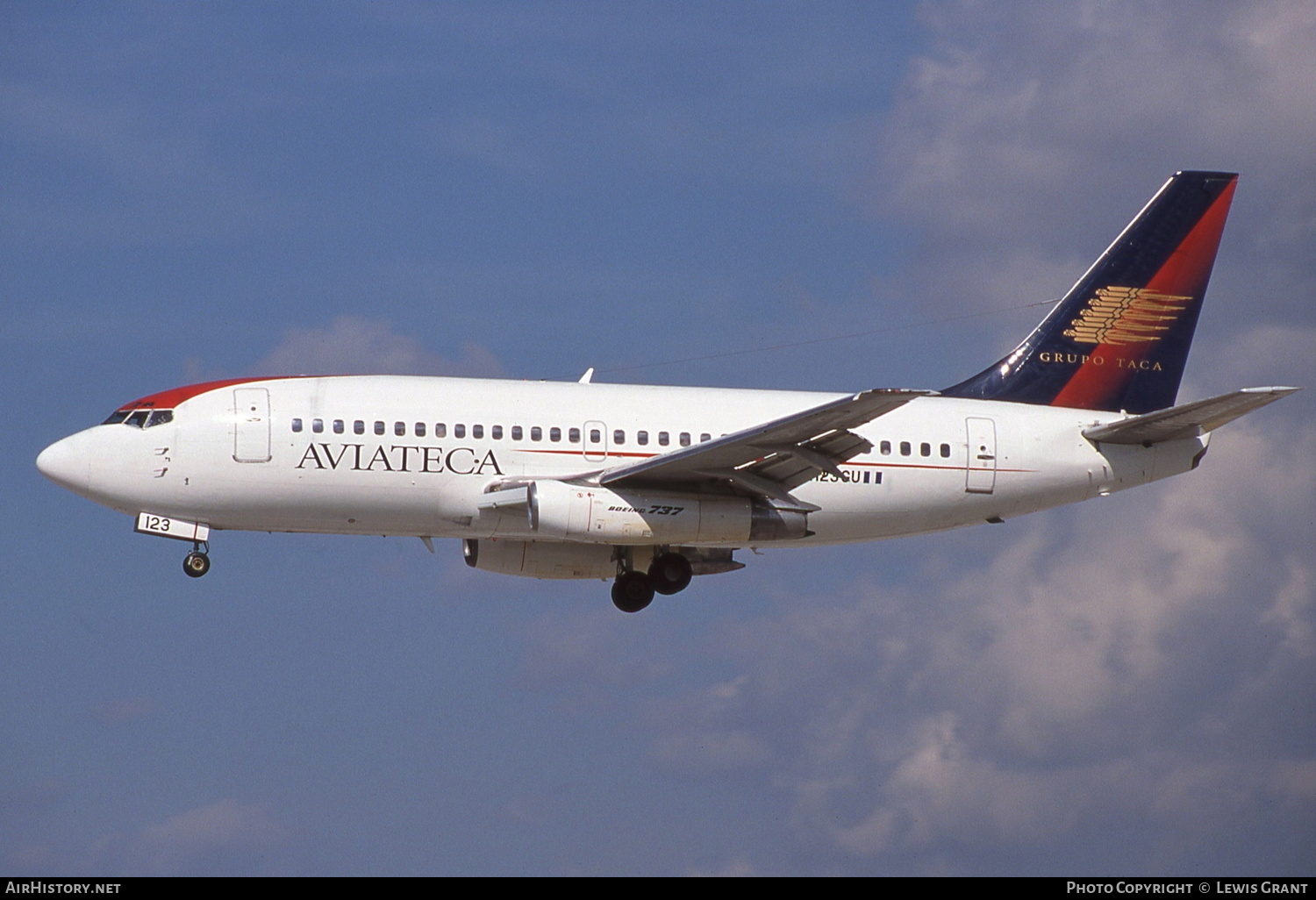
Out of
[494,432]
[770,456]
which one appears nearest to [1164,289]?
[770,456]

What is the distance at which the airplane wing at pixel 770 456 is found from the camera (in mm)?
36438

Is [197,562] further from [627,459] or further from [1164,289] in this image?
[1164,289]

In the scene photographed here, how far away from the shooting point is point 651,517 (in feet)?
129

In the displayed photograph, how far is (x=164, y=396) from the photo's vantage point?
1554 inches

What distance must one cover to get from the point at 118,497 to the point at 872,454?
55.6 ft

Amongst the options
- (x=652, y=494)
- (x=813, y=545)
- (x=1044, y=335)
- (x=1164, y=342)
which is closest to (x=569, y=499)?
(x=652, y=494)

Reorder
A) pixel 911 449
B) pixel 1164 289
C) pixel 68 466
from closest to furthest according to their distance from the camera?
pixel 68 466
pixel 911 449
pixel 1164 289

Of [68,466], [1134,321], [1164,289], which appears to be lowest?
[68,466]

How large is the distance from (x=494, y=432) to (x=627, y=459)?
309 centimetres

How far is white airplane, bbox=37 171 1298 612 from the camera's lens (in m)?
38.7

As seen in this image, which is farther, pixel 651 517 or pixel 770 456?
pixel 651 517

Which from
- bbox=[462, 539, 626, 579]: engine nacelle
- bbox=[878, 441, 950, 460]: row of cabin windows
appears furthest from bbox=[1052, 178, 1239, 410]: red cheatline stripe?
bbox=[462, 539, 626, 579]: engine nacelle

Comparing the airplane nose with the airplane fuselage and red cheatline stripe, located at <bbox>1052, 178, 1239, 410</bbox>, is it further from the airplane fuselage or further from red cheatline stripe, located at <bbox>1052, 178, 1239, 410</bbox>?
red cheatline stripe, located at <bbox>1052, 178, 1239, 410</bbox>

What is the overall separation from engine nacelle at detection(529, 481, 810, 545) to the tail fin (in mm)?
7360
